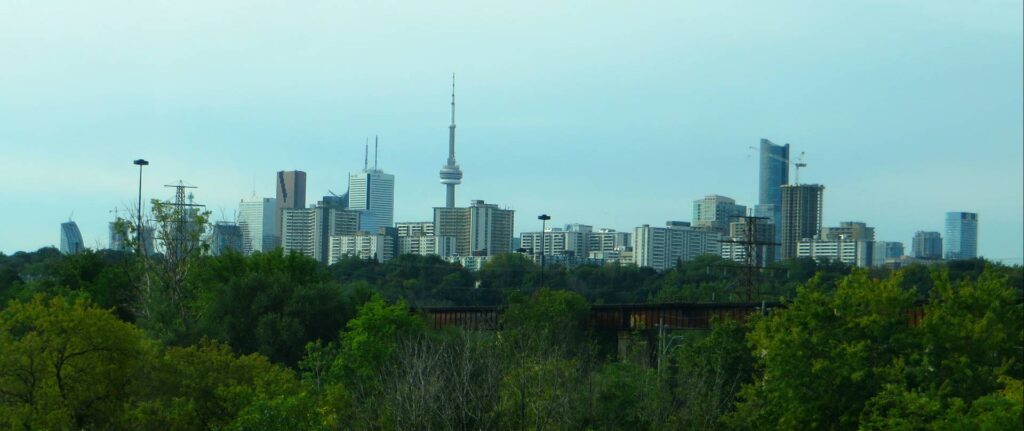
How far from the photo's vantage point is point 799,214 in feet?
486

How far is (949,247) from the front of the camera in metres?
55.0

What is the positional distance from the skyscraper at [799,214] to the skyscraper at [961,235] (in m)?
82.1

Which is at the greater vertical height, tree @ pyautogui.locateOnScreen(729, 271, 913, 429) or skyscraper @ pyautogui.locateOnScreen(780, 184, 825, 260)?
skyscraper @ pyautogui.locateOnScreen(780, 184, 825, 260)

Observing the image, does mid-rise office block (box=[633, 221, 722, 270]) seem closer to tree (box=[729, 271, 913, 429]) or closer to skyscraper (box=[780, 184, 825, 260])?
skyscraper (box=[780, 184, 825, 260])

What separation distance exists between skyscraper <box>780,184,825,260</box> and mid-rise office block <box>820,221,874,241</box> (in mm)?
5783

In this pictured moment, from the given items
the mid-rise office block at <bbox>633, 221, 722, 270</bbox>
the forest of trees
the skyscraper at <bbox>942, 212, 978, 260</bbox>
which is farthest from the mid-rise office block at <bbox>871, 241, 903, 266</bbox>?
the mid-rise office block at <bbox>633, 221, 722, 270</bbox>

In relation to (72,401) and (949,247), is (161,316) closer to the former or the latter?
(72,401)

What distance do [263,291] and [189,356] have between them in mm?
19874

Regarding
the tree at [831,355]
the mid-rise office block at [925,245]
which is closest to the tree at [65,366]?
the tree at [831,355]

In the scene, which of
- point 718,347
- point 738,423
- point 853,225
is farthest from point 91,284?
point 853,225

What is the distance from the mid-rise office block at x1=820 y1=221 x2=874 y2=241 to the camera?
122 metres

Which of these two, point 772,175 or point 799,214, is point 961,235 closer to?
point 799,214

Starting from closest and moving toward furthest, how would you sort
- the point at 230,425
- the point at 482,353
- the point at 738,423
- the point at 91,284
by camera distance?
the point at 230,425 < the point at 738,423 < the point at 482,353 < the point at 91,284

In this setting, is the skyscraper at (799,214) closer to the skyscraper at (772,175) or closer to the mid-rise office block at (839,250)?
the mid-rise office block at (839,250)
